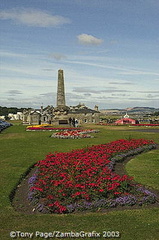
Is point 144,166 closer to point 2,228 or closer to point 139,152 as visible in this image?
point 139,152

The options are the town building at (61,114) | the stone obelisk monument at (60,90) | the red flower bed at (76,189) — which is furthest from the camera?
the stone obelisk monument at (60,90)

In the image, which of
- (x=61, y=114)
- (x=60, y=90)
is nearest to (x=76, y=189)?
(x=61, y=114)

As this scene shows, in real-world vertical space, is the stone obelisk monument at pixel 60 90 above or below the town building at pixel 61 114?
above

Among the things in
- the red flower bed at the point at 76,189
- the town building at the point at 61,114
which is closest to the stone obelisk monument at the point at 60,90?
the town building at the point at 61,114

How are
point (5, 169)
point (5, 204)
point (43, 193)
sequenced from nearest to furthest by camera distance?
point (5, 204) → point (43, 193) → point (5, 169)

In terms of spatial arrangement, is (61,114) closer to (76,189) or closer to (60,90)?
(60,90)

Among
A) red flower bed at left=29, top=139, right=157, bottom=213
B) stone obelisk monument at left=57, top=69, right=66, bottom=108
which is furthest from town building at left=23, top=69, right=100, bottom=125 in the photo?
red flower bed at left=29, top=139, right=157, bottom=213

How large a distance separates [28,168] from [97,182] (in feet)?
18.9

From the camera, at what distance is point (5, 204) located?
10.0 metres

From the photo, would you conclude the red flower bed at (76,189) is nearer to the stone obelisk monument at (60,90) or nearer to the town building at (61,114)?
the town building at (61,114)

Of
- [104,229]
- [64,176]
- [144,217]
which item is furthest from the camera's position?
[64,176]

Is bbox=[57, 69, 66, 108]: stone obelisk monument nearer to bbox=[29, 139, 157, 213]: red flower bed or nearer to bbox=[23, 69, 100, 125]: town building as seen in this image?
bbox=[23, 69, 100, 125]: town building

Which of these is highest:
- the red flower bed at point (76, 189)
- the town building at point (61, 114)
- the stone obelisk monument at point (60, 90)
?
the stone obelisk monument at point (60, 90)

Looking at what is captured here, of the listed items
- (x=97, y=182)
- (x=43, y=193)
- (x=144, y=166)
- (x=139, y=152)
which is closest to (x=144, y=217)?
(x=97, y=182)
